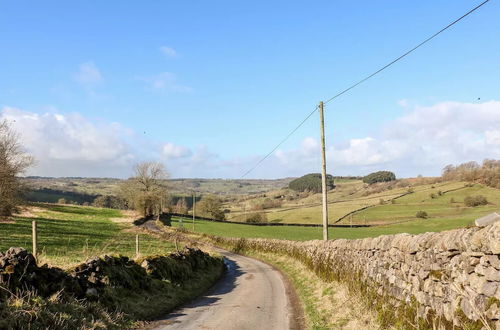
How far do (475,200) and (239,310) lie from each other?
332 ft

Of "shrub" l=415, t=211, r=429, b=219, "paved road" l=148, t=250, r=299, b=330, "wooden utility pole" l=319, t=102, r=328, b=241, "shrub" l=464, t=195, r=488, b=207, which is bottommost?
"shrub" l=415, t=211, r=429, b=219

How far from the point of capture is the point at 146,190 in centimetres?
10281

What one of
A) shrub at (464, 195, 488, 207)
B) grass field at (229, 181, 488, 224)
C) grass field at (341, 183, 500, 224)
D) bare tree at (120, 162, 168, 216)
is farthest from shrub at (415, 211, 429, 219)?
bare tree at (120, 162, 168, 216)

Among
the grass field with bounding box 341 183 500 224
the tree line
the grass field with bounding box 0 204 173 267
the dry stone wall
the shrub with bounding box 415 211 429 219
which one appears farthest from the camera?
the tree line

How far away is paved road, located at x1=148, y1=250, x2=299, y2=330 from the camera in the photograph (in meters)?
12.9

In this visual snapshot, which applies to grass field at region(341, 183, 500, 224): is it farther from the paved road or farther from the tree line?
the paved road

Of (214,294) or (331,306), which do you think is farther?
(214,294)

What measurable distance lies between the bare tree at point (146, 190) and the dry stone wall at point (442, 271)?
8825cm

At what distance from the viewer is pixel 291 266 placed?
31.0m

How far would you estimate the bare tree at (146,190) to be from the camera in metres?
97.4

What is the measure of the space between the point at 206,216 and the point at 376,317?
Answer: 110226 millimetres

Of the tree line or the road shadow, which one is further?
the tree line

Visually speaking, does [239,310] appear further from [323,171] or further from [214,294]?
[323,171]

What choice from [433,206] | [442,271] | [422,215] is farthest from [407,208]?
[442,271]
